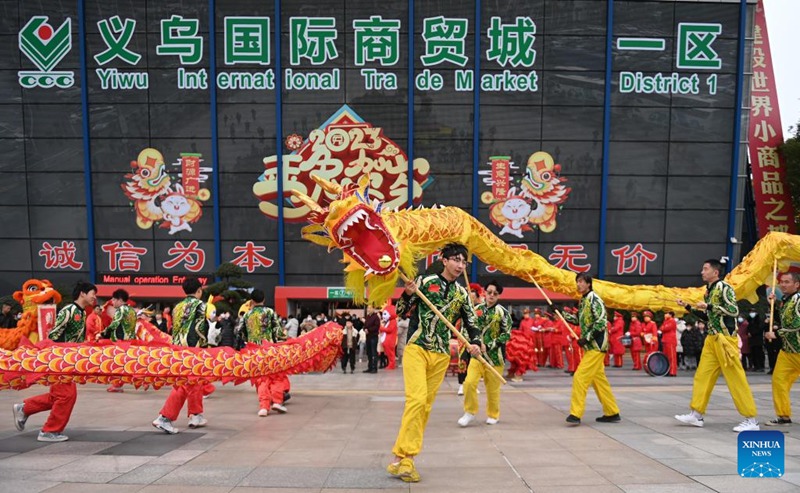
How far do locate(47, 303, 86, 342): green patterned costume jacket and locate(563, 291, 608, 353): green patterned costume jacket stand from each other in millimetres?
5685

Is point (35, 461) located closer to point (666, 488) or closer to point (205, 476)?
point (205, 476)

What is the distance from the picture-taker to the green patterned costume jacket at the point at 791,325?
6.25m

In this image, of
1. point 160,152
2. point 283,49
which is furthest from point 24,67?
point 283,49

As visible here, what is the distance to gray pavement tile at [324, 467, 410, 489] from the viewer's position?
4070mm

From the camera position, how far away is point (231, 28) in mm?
19281

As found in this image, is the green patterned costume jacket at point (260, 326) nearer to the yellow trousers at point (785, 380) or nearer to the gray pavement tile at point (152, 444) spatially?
the gray pavement tile at point (152, 444)

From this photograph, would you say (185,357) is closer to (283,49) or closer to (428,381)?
(428,381)

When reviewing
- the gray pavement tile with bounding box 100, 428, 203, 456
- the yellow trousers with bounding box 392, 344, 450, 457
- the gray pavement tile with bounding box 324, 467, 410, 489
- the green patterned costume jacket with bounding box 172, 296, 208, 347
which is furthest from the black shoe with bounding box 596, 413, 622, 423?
the green patterned costume jacket with bounding box 172, 296, 208, 347

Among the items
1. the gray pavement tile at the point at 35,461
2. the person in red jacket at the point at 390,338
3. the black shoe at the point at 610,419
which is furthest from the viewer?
the person in red jacket at the point at 390,338

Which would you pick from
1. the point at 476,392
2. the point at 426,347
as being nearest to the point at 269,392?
the point at 476,392

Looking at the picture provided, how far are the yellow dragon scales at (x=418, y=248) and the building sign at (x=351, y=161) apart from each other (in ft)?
39.0

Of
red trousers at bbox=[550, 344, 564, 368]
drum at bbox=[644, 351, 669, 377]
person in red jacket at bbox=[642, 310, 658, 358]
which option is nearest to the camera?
drum at bbox=[644, 351, 669, 377]

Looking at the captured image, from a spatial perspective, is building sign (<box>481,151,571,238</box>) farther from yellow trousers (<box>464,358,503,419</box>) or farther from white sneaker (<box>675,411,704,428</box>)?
white sneaker (<box>675,411,704,428</box>)

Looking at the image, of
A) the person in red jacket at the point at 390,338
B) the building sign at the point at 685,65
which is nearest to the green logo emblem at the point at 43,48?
the person in red jacket at the point at 390,338
